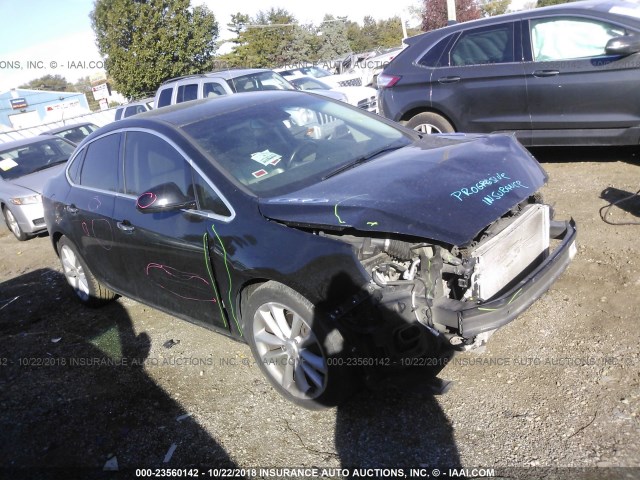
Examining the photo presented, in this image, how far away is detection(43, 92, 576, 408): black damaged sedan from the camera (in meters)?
2.88

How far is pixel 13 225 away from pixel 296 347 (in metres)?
7.84

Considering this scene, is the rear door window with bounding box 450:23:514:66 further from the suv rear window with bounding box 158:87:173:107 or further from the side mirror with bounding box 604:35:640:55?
the suv rear window with bounding box 158:87:173:107

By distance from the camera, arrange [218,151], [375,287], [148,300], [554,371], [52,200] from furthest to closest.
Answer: [52,200], [148,300], [218,151], [554,371], [375,287]

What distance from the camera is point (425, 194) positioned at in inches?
119

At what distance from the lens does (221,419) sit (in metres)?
3.42

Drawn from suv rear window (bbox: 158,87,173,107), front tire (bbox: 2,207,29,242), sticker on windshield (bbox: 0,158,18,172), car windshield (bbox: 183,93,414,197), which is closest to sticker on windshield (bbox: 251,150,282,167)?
car windshield (bbox: 183,93,414,197)

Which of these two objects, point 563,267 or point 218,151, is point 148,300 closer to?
point 218,151

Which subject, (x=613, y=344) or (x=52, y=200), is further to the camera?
(x=52, y=200)

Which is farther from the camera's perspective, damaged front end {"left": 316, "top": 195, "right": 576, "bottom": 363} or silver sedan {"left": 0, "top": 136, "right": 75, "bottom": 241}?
silver sedan {"left": 0, "top": 136, "right": 75, "bottom": 241}

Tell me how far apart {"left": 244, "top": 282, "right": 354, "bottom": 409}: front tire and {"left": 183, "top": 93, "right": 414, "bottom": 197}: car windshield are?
→ 26.7 inches

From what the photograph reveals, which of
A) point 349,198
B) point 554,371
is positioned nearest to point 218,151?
point 349,198

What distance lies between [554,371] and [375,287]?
1264 millimetres

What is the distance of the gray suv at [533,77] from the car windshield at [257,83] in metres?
4.12

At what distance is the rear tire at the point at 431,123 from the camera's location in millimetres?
7035
